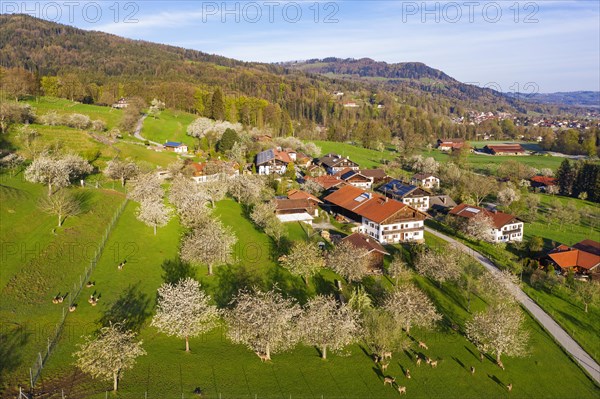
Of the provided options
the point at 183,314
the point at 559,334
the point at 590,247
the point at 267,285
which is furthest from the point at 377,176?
the point at 183,314

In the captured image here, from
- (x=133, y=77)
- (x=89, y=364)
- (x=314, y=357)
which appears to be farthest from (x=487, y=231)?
(x=133, y=77)

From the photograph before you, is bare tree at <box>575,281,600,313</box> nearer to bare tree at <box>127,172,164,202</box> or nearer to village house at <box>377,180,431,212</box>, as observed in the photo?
village house at <box>377,180,431,212</box>

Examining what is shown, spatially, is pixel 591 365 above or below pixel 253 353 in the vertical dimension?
below

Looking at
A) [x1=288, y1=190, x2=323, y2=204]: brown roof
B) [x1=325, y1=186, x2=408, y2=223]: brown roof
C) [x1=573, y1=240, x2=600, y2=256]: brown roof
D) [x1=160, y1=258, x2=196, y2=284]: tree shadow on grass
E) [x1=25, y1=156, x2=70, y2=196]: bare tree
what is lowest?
[x1=573, y1=240, x2=600, y2=256]: brown roof

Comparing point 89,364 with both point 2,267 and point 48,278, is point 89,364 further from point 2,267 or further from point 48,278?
point 2,267

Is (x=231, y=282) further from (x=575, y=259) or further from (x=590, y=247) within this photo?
(x=590, y=247)

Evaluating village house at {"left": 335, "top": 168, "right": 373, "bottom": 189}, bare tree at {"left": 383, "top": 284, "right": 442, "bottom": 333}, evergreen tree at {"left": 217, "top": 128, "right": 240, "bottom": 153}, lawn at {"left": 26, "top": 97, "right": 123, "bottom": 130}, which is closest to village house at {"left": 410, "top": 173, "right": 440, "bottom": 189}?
village house at {"left": 335, "top": 168, "right": 373, "bottom": 189}
